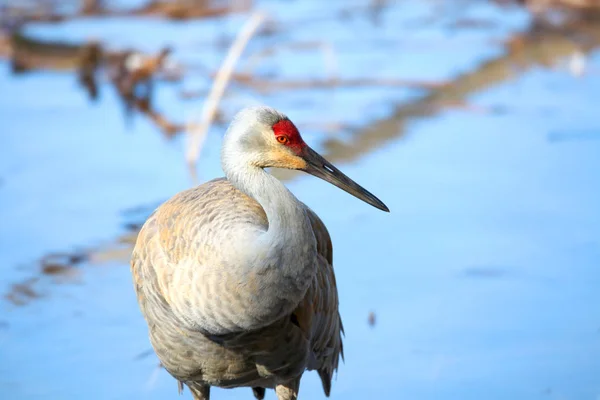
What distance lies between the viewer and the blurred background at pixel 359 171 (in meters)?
4.85

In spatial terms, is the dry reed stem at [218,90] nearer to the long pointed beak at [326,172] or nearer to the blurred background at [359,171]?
the blurred background at [359,171]

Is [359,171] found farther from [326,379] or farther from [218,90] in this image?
[326,379]

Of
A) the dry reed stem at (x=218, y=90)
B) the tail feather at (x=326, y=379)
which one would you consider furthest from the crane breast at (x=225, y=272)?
the dry reed stem at (x=218, y=90)

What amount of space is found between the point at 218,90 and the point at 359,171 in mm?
1103

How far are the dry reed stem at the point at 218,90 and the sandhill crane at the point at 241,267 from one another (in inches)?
111

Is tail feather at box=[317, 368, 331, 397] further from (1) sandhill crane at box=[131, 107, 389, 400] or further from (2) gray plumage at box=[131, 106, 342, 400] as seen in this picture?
(1) sandhill crane at box=[131, 107, 389, 400]

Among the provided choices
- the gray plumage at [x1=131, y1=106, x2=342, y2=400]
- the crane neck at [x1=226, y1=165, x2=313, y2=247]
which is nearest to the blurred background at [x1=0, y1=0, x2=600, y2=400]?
the gray plumage at [x1=131, y1=106, x2=342, y2=400]

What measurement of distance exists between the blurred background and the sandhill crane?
733 millimetres

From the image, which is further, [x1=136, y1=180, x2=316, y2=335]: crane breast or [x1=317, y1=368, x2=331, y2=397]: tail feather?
[x1=317, y1=368, x2=331, y2=397]: tail feather

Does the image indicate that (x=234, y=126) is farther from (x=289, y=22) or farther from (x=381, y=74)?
(x=289, y=22)

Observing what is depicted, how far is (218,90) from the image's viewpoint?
6.95 m

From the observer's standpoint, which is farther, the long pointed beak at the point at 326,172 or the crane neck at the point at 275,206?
the long pointed beak at the point at 326,172

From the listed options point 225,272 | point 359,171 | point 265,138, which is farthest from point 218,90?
point 225,272

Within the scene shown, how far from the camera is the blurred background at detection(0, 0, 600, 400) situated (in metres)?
4.85
